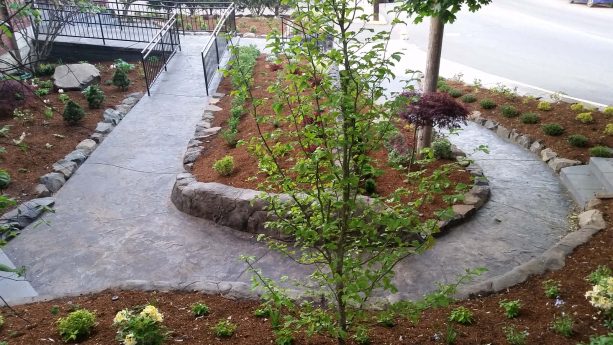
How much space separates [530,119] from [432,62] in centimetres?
303

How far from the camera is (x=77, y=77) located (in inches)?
401

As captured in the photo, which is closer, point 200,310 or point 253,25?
point 200,310

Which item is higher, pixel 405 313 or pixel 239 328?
pixel 405 313

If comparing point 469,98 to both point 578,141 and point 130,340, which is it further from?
point 130,340

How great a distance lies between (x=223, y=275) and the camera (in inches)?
197

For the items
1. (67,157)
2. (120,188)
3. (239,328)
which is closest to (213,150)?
(120,188)

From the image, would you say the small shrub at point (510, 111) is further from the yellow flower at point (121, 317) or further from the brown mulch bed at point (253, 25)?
the brown mulch bed at point (253, 25)

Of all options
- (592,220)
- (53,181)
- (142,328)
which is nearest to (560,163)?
(592,220)

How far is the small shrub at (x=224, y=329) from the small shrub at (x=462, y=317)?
5.85ft

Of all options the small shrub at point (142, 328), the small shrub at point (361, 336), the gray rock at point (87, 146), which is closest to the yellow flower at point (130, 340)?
the small shrub at point (142, 328)

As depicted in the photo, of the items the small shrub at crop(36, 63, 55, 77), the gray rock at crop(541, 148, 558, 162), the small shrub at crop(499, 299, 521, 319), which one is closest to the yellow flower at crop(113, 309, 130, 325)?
the small shrub at crop(499, 299, 521, 319)

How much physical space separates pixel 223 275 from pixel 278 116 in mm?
2827

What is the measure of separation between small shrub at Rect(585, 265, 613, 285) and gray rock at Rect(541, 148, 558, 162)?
11.2 feet

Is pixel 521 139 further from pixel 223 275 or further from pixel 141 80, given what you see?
pixel 141 80
